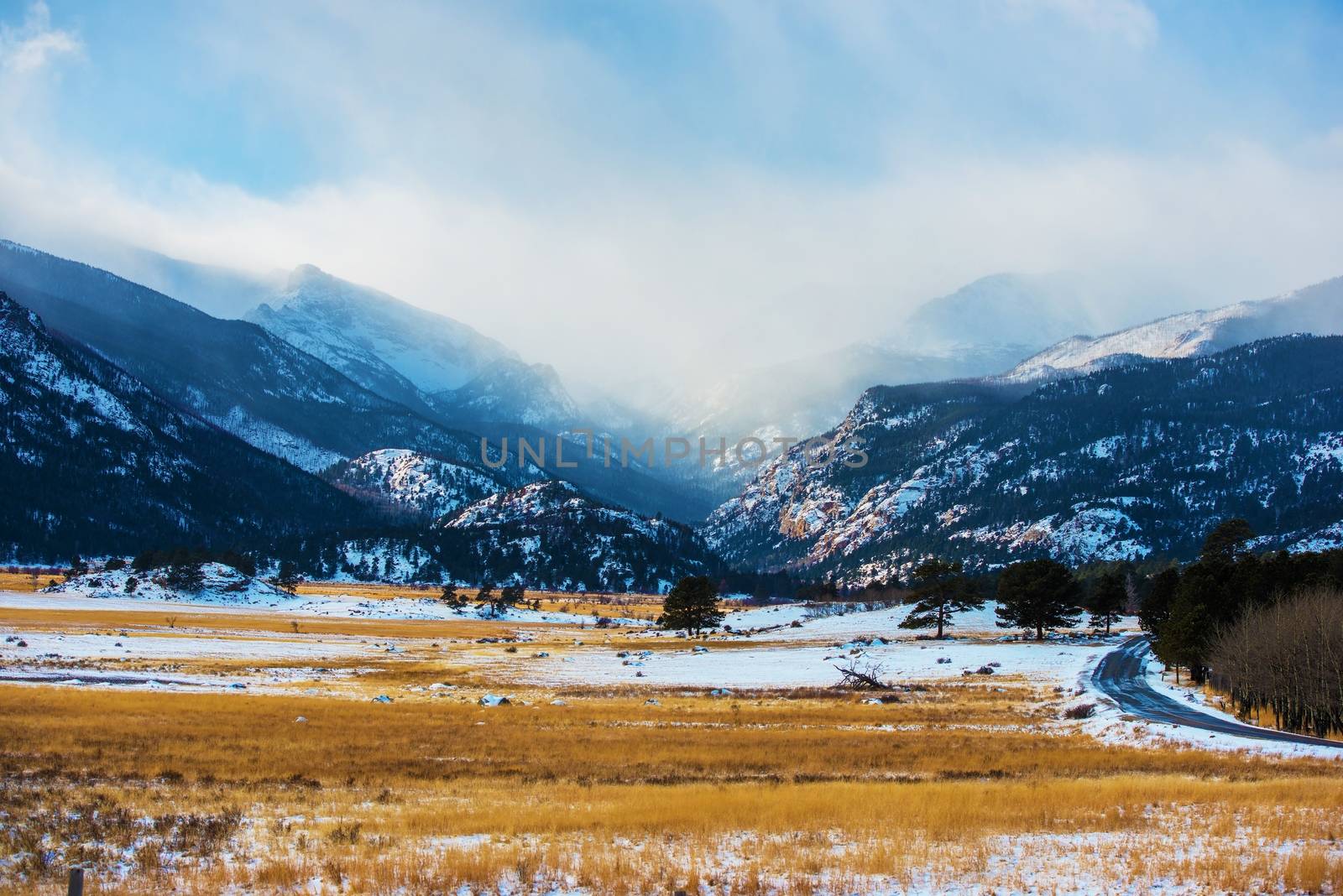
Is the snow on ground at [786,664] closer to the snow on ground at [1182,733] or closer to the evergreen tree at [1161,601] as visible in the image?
the evergreen tree at [1161,601]

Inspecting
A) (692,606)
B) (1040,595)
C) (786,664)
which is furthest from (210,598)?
(1040,595)

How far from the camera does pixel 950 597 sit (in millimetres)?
137250

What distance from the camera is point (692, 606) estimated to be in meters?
151

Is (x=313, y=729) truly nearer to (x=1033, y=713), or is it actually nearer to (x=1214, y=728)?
(x=1033, y=713)

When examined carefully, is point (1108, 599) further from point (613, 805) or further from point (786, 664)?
point (613, 805)

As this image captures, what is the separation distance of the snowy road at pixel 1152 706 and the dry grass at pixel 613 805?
356 inches

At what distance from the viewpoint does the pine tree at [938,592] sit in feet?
438

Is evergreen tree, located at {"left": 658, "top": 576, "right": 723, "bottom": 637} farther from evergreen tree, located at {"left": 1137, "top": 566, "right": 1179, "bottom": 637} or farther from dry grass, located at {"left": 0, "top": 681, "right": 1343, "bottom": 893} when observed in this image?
dry grass, located at {"left": 0, "top": 681, "right": 1343, "bottom": 893}

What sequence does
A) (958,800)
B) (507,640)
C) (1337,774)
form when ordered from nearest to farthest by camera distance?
(958,800)
(1337,774)
(507,640)

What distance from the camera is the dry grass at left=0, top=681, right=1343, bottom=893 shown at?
1605 centimetres

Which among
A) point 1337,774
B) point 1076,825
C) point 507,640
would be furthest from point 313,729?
point 507,640

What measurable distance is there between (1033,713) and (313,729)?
42971 mm

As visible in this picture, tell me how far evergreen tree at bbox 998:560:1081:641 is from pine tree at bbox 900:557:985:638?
8.47 m

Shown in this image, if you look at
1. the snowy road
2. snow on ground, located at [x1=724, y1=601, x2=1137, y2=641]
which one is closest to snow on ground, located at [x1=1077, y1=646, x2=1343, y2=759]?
the snowy road
